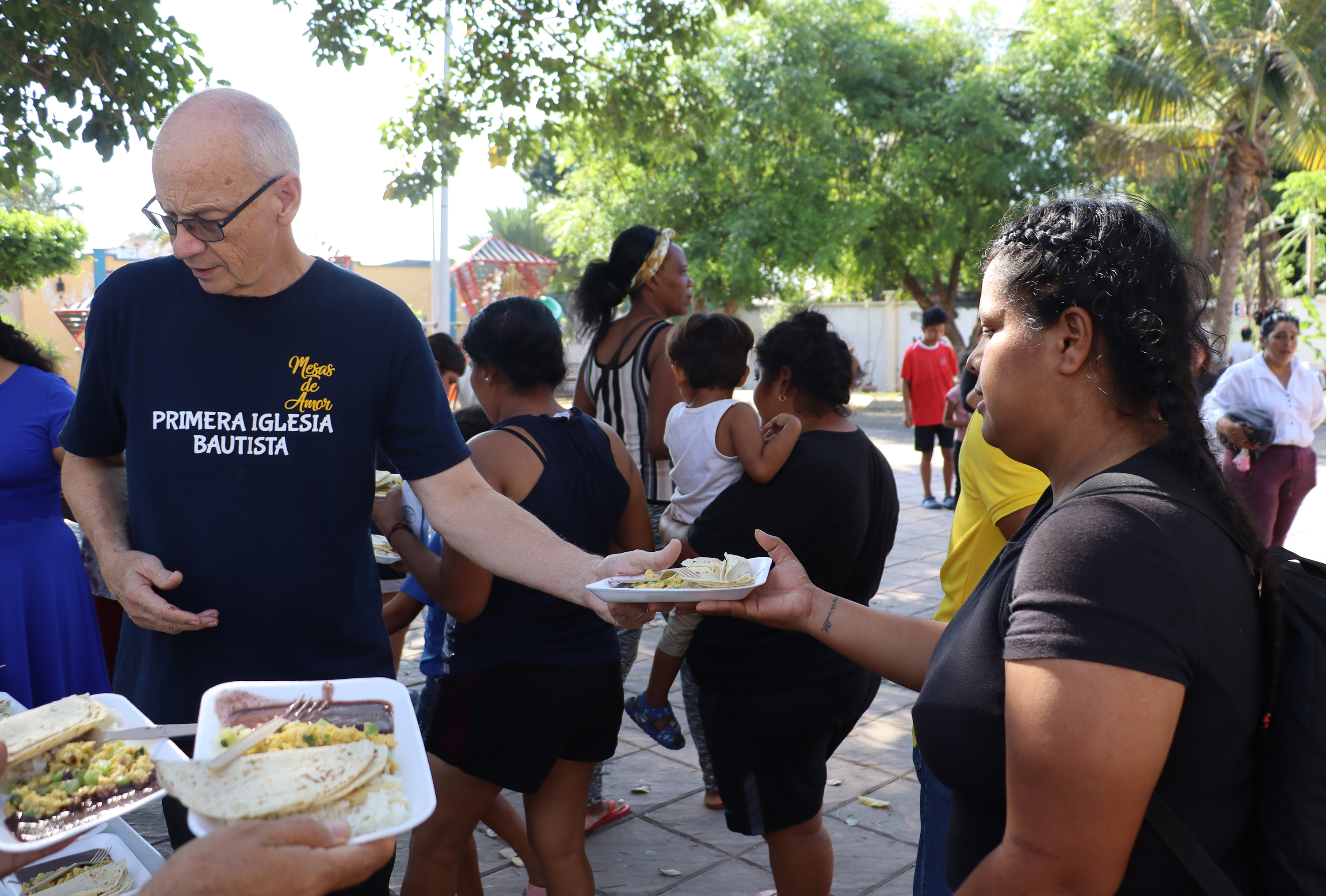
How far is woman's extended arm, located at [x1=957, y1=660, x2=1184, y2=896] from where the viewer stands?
4.06 feet

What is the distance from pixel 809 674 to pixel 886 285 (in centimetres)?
2447

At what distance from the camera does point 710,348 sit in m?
3.87

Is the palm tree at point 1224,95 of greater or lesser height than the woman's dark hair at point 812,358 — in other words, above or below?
above

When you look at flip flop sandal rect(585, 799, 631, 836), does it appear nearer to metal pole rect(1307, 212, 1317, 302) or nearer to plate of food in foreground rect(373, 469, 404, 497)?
plate of food in foreground rect(373, 469, 404, 497)

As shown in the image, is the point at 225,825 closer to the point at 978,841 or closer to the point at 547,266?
the point at 978,841

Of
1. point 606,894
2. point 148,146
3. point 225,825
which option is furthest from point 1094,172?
point 225,825

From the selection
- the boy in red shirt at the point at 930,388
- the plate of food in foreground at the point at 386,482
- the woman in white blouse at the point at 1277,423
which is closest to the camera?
the plate of food in foreground at the point at 386,482

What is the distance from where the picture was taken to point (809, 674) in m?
2.84

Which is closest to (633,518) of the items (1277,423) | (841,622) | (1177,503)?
(841,622)

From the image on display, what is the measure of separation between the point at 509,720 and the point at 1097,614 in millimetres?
1810

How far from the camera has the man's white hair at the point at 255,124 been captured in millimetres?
1979

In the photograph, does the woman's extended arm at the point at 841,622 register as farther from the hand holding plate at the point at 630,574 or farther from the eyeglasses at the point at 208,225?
the eyeglasses at the point at 208,225

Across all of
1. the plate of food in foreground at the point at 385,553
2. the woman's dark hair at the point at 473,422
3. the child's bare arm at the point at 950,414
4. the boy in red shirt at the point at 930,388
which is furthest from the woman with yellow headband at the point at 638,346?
the boy in red shirt at the point at 930,388

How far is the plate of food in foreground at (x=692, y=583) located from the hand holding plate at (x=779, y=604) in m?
0.02
